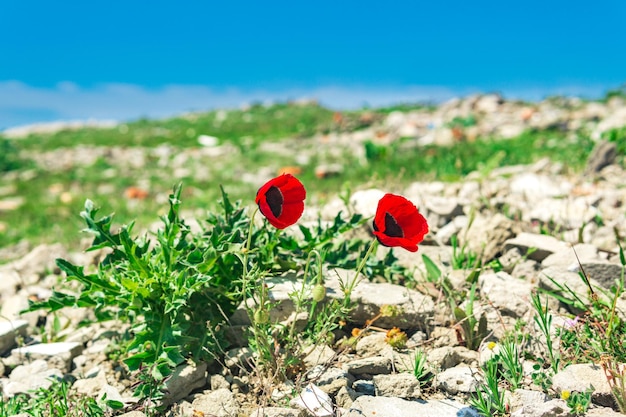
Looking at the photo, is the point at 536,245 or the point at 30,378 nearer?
the point at 30,378

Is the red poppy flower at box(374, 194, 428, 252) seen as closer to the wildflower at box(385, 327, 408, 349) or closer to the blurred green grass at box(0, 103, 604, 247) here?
the wildflower at box(385, 327, 408, 349)

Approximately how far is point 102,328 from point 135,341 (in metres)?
1.03

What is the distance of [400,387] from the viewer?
236 cm

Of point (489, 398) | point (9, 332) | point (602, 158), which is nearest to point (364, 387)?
point (489, 398)

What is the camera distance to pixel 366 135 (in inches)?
492

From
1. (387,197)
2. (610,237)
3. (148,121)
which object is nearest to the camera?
(387,197)

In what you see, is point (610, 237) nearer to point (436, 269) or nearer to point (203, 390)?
point (436, 269)

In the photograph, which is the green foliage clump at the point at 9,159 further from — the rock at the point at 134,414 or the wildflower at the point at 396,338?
the wildflower at the point at 396,338

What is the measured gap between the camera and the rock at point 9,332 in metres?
3.26

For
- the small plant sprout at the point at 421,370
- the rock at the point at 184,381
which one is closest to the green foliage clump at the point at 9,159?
the rock at the point at 184,381

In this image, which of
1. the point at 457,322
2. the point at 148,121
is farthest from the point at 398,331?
the point at 148,121

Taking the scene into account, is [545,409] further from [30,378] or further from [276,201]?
[30,378]

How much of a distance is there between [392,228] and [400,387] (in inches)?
27.4

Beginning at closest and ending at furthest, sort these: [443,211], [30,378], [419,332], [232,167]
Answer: [419,332]
[30,378]
[443,211]
[232,167]
